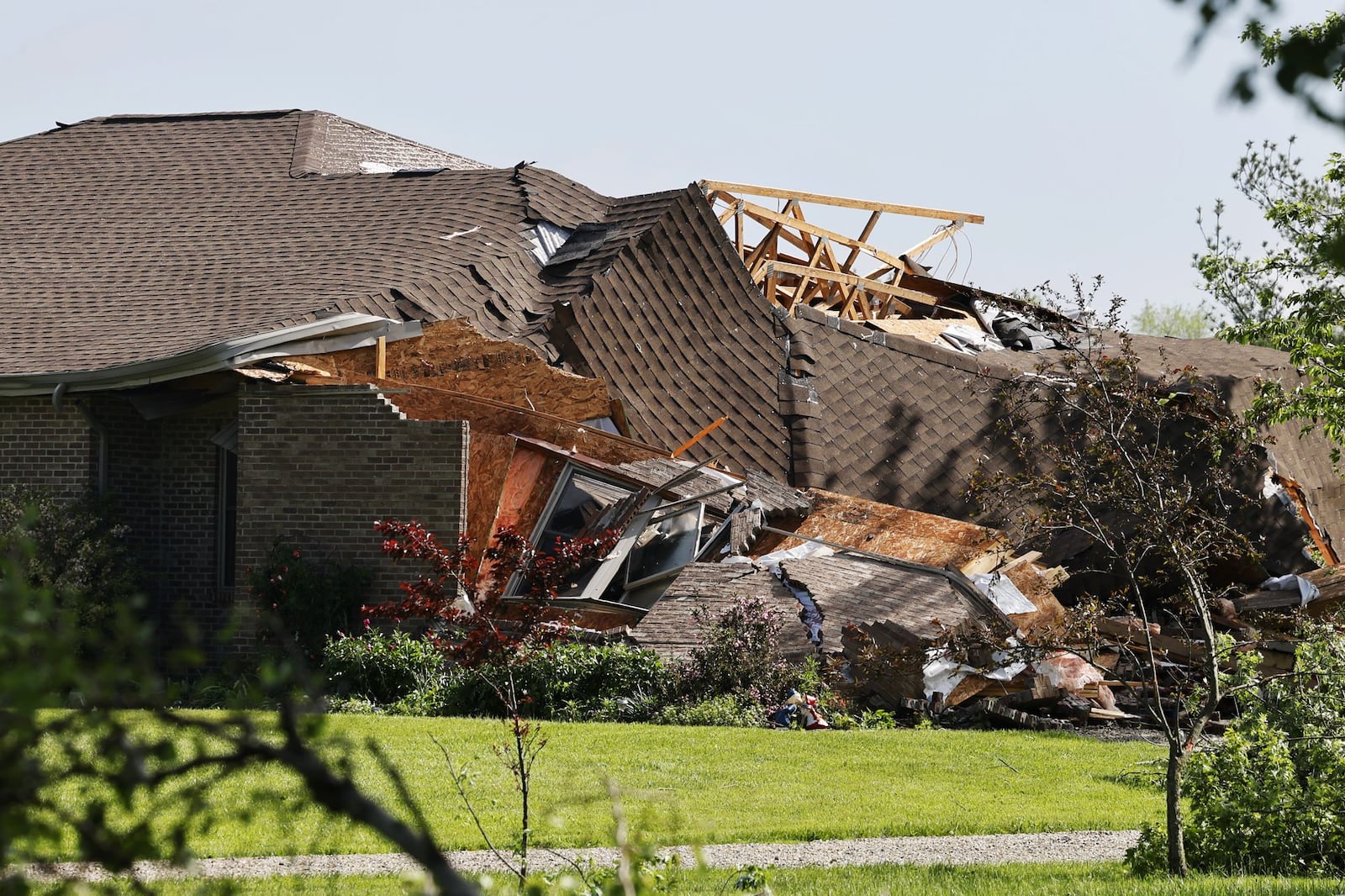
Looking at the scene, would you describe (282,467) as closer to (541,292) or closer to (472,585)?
(472,585)

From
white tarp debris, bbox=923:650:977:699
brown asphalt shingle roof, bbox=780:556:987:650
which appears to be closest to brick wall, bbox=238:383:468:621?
brown asphalt shingle roof, bbox=780:556:987:650

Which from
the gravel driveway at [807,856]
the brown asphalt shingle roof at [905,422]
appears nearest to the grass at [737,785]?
the gravel driveway at [807,856]

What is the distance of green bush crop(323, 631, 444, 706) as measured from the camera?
522 inches

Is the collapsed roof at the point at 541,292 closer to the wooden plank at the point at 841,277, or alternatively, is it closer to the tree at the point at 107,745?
the wooden plank at the point at 841,277

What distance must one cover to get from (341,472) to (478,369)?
89.4 inches

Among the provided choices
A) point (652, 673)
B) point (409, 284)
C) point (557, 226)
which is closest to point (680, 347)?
point (557, 226)

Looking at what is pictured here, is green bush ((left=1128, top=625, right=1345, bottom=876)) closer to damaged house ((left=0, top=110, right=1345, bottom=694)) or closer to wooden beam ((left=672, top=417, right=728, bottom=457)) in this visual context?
damaged house ((left=0, top=110, right=1345, bottom=694))

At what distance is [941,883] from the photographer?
7027 millimetres

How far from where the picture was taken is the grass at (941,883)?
21.4 ft

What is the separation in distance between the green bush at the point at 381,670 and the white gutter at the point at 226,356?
3426mm

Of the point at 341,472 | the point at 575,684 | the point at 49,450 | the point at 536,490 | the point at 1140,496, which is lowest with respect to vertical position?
the point at 575,684

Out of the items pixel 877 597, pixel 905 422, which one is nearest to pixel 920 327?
pixel 905 422

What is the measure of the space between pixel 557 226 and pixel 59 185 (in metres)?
A: 7.89

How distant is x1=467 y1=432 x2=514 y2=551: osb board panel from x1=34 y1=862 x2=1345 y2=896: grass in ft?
26.5
